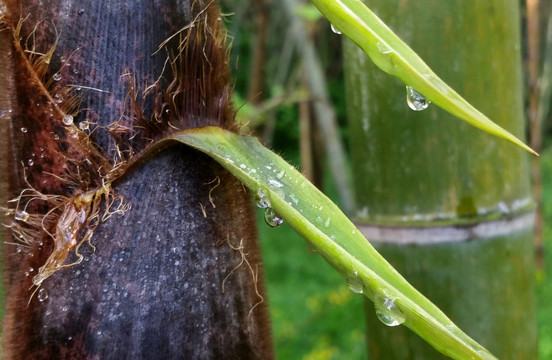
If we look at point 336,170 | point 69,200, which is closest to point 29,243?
point 69,200

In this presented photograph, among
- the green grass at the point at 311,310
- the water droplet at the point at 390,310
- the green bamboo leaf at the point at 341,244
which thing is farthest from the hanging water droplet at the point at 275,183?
the green grass at the point at 311,310

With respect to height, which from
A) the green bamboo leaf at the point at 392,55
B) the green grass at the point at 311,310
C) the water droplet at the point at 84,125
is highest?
the green bamboo leaf at the point at 392,55

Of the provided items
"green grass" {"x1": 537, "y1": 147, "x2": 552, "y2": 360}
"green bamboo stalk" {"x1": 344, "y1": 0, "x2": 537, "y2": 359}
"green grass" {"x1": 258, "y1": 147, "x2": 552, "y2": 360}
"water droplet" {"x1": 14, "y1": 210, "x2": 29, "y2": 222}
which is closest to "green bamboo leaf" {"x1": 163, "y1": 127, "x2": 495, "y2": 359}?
"water droplet" {"x1": 14, "y1": 210, "x2": 29, "y2": 222}

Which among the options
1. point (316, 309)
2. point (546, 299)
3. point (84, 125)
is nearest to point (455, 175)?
point (84, 125)

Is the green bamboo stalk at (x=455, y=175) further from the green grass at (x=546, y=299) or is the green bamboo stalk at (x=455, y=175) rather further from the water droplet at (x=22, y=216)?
the green grass at (x=546, y=299)

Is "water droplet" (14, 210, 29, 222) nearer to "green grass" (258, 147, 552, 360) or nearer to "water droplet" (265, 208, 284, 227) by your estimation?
"water droplet" (265, 208, 284, 227)
